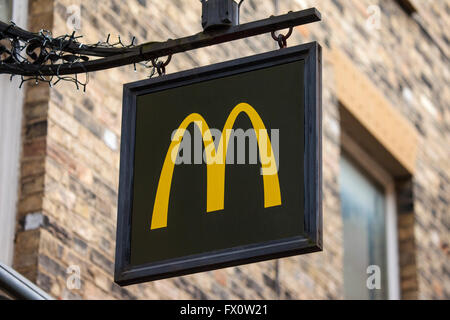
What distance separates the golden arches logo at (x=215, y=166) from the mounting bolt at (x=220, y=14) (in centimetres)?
30

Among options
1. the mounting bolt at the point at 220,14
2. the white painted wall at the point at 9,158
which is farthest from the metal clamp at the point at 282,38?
the white painted wall at the point at 9,158

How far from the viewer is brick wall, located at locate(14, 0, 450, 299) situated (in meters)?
6.56

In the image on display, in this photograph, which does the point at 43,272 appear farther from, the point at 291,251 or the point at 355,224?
the point at 355,224

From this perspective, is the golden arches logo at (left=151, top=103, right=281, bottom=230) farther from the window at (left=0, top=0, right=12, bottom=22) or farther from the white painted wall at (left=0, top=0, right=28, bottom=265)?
the window at (left=0, top=0, right=12, bottom=22)

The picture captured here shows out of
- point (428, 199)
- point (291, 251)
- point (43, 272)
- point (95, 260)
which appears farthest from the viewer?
point (428, 199)

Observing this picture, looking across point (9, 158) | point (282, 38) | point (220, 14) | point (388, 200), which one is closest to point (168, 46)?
point (220, 14)

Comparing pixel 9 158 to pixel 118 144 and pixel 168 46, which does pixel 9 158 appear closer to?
pixel 118 144

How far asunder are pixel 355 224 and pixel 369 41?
1483 mm

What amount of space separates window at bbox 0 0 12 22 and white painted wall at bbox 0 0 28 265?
1.09 feet

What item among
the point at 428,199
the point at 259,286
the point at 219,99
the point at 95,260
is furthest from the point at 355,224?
the point at 219,99

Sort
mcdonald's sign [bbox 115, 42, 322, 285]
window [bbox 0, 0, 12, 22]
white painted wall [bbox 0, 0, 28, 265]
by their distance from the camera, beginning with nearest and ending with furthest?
mcdonald's sign [bbox 115, 42, 322, 285] < white painted wall [bbox 0, 0, 28, 265] < window [bbox 0, 0, 12, 22]

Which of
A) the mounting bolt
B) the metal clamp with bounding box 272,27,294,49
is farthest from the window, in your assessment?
the metal clamp with bounding box 272,27,294,49

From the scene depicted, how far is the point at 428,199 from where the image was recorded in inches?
422

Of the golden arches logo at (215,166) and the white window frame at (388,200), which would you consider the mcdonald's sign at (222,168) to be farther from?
the white window frame at (388,200)
